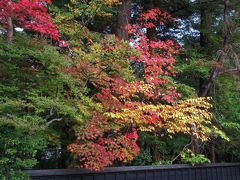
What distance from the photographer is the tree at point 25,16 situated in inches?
310

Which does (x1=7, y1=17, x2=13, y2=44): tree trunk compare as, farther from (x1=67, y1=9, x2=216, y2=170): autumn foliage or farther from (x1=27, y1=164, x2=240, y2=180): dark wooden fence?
(x1=27, y1=164, x2=240, y2=180): dark wooden fence

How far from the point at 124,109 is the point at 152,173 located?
10.2 ft

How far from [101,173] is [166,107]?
8.81ft

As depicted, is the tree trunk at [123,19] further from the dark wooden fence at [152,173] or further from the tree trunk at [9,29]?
the tree trunk at [9,29]

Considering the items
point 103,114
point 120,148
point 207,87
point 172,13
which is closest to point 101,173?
point 120,148

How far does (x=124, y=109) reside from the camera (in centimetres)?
934

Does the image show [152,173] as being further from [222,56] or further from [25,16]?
[25,16]

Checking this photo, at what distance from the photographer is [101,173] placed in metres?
9.86

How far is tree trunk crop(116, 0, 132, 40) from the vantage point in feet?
42.4

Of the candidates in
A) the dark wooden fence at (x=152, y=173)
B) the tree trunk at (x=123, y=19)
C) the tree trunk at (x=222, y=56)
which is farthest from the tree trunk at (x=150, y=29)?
the dark wooden fence at (x=152, y=173)

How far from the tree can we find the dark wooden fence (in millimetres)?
3506

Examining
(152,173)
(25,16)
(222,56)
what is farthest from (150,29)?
(25,16)

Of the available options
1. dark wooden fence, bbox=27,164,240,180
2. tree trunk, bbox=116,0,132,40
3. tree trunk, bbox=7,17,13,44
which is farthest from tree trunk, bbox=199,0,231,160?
tree trunk, bbox=7,17,13,44

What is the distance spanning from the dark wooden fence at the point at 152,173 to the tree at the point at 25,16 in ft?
11.5
